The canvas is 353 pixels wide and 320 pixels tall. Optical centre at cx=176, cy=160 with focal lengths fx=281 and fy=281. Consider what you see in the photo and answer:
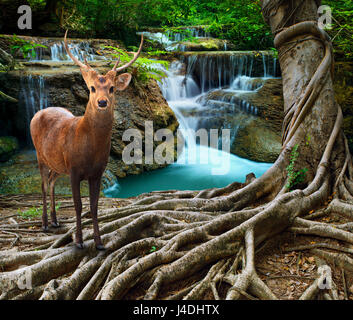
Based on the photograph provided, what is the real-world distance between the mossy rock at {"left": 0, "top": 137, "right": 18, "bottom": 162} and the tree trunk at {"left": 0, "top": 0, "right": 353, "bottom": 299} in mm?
3817

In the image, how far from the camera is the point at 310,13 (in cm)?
434

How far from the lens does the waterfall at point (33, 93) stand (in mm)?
7035

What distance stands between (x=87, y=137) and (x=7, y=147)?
5.48 meters

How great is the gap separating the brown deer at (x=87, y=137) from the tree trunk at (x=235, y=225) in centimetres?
35

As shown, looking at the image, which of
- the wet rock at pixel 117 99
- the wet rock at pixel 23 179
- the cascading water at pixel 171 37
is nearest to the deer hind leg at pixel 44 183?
the wet rock at pixel 23 179

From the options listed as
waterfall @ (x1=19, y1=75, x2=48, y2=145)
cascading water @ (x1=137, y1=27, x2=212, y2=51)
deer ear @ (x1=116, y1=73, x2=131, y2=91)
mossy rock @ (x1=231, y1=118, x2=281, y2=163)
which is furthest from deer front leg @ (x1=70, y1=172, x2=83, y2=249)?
cascading water @ (x1=137, y1=27, x2=212, y2=51)

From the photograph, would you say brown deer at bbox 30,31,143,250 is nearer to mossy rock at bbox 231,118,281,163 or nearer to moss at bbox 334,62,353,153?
moss at bbox 334,62,353,153

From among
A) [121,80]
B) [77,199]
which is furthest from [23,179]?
[121,80]

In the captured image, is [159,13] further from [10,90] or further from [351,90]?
[351,90]

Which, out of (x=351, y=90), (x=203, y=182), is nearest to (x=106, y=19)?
(x=203, y=182)

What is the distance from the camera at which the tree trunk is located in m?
2.29

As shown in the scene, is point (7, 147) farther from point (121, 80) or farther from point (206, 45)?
point (206, 45)

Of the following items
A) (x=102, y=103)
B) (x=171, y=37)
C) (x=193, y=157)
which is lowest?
(x=193, y=157)

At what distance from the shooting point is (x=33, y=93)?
7082mm
